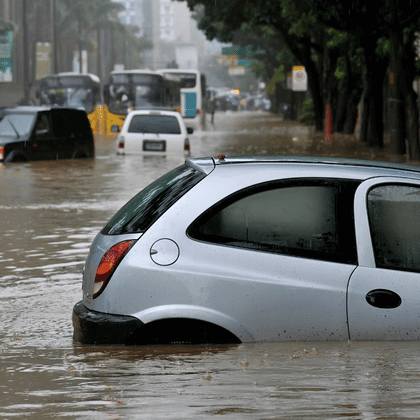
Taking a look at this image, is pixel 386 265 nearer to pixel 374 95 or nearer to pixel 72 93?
pixel 374 95

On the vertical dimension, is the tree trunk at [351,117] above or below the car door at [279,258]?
below

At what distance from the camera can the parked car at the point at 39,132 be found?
914 inches

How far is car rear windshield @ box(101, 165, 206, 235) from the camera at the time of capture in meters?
5.43

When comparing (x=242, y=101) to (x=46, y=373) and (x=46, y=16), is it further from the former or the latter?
(x=46, y=373)

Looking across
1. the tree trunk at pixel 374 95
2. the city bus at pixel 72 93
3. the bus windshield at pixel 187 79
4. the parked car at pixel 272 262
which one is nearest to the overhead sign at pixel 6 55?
the city bus at pixel 72 93

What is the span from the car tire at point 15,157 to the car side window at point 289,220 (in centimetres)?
1836

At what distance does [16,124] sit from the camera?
23219mm

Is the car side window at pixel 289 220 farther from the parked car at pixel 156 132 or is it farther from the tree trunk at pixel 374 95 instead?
the tree trunk at pixel 374 95


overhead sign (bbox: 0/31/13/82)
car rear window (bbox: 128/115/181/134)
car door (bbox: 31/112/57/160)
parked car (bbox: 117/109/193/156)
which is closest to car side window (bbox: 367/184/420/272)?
car door (bbox: 31/112/57/160)

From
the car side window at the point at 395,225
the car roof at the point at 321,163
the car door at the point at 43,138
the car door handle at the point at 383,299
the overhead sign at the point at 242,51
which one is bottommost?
the car door at the point at 43,138

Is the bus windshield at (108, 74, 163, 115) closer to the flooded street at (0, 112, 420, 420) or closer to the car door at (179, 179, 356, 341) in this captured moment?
the flooded street at (0, 112, 420, 420)

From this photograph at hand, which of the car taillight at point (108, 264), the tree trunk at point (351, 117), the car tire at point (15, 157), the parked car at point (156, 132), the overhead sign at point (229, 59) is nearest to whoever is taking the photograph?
the car taillight at point (108, 264)

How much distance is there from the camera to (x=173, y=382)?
5102 mm

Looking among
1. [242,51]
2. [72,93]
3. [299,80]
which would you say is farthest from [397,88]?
[242,51]
